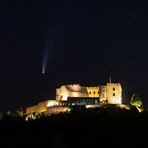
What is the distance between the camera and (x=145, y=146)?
213ft

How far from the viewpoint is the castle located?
102 meters

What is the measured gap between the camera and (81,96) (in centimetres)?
10519

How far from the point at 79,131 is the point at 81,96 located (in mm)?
33768

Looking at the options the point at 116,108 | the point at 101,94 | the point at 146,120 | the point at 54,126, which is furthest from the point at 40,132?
the point at 101,94

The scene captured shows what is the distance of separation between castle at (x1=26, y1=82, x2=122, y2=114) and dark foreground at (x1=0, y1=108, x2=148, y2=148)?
1614 centimetres

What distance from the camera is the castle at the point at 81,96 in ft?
333

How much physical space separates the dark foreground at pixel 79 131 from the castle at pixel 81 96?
53.0 ft

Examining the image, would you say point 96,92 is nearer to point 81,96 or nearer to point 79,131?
point 81,96

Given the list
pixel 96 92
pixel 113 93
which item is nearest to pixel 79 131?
pixel 113 93

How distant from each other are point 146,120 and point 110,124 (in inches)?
225

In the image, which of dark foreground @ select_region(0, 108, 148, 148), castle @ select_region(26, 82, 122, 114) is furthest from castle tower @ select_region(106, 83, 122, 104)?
dark foreground @ select_region(0, 108, 148, 148)

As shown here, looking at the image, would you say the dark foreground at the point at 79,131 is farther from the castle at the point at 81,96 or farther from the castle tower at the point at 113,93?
the castle tower at the point at 113,93

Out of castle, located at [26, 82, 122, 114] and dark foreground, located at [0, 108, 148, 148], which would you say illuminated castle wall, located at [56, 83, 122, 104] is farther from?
dark foreground, located at [0, 108, 148, 148]

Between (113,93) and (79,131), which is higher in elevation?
(113,93)
